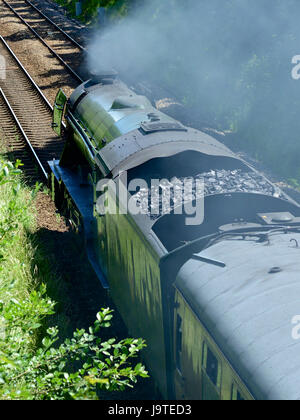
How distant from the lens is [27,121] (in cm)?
1523

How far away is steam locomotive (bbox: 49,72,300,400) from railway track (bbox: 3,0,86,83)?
11.2m

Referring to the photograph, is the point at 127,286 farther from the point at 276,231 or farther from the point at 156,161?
the point at 276,231

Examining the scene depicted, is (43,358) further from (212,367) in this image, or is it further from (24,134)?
(24,134)

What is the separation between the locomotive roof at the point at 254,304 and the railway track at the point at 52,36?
14131 mm

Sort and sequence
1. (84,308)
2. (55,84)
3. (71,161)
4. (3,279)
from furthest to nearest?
(55,84) < (71,161) < (84,308) < (3,279)

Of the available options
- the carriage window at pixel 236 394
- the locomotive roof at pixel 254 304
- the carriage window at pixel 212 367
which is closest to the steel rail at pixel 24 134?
the locomotive roof at pixel 254 304

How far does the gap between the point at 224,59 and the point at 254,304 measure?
15.6 metres

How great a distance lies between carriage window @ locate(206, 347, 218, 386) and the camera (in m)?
4.43

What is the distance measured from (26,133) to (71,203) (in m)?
5.89

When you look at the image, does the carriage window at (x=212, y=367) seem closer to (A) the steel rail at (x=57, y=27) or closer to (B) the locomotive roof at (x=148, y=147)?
(B) the locomotive roof at (x=148, y=147)

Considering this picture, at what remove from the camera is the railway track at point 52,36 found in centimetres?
1994

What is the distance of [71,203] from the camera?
9375 mm

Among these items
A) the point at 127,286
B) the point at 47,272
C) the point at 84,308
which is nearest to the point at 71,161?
the point at 47,272

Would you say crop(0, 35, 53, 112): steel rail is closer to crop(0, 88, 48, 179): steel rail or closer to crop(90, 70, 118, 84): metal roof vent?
crop(0, 88, 48, 179): steel rail
